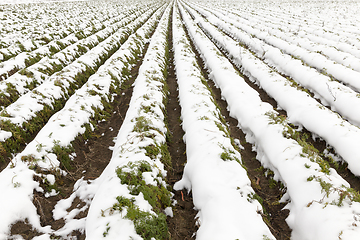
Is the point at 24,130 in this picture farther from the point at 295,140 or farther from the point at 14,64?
the point at 295,140

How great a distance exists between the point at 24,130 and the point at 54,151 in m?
1.90

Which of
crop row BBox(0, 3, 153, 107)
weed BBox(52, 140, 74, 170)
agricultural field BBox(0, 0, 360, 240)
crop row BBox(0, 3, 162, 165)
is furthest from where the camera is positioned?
crop row BBox(0, 3, 153, 107)

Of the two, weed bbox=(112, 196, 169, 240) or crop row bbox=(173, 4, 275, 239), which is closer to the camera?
weed bbox=(112, 196, 169, 240)

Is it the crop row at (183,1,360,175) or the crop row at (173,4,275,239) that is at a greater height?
the crop row at (183,1,360,175)

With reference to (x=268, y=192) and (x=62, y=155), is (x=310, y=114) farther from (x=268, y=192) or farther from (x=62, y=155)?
(x=62, y=155)

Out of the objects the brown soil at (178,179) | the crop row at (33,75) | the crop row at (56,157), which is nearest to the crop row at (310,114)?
the brown soil at (178,179)

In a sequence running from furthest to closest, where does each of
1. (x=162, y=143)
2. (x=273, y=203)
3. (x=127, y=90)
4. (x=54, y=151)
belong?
(x=127, y=90) → (x=162, y=143) → (x=54, y=151) → (x=273, y=203)

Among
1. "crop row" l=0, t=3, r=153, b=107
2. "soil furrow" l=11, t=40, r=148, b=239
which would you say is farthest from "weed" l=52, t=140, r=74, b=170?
"crop row" l=0, t=3, r=153, b=107

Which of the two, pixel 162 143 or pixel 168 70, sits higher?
pixel 168 70

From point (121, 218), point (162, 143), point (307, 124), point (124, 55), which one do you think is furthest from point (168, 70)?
point (121, 218)

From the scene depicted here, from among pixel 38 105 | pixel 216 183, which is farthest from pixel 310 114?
pixel 38 105

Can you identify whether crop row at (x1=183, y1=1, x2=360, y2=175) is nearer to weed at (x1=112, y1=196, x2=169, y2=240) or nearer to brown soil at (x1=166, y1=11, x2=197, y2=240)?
brown soil at (x1=166, y1=11, x2=197, y2=240)

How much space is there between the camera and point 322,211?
3252 mm

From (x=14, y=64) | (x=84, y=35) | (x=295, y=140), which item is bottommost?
(x=295, y=140)
